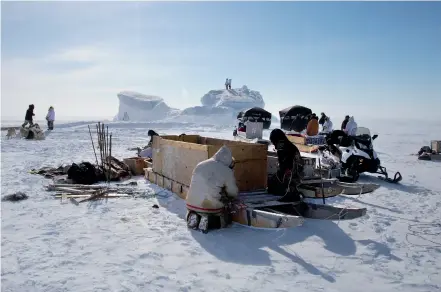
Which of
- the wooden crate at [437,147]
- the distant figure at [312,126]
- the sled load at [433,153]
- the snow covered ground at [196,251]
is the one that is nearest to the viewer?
the snow covered ground at [196,251]

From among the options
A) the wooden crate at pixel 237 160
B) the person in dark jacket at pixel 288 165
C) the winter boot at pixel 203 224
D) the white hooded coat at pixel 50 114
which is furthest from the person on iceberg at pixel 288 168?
the white hooded coat at pixel 50 114

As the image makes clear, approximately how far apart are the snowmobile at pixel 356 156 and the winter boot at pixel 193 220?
17.4 ft

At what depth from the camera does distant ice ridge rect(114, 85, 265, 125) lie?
80.2 meters

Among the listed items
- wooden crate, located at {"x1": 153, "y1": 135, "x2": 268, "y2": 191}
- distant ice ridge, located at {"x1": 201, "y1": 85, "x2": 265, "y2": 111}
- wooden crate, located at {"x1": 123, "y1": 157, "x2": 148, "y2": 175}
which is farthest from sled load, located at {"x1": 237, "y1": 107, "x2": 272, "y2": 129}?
distant ice ridge, located at {"x1": 201, "y1": 85, "x2": 265, "y2": 111}

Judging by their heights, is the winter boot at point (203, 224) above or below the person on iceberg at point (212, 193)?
below

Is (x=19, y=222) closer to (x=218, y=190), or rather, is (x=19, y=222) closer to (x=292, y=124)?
(x=218, y=190)

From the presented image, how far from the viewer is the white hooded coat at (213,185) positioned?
18.3 ft

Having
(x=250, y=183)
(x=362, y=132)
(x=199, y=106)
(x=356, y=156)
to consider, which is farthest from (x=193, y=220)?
(x=199, y=106)

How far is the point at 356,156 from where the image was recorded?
33.6 feet

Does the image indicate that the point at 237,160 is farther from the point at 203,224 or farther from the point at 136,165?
the point at 136,165

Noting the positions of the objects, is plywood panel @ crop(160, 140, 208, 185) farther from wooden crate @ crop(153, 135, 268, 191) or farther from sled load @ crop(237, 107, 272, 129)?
sled load @ crop(237, 107, 272, 129)

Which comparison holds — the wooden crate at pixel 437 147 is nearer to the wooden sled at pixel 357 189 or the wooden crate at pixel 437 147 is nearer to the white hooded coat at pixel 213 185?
the wooden sled at pixel 357 189

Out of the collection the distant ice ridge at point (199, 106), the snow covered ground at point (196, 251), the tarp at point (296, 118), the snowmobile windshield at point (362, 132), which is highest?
the distant ice ridge at point (199, 106)

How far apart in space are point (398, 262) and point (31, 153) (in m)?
13.4
